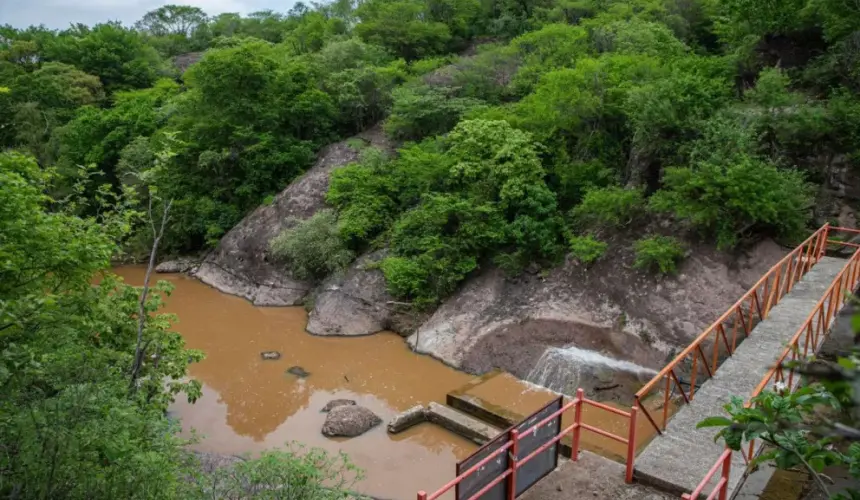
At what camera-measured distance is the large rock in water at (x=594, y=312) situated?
14.5 m

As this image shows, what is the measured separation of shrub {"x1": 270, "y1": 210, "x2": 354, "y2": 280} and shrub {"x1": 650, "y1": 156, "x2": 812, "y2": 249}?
10300 mm

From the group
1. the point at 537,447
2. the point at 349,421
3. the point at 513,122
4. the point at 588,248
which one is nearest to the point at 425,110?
the point at 513,122

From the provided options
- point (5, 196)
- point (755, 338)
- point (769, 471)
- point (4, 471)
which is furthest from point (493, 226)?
point (4, 471)

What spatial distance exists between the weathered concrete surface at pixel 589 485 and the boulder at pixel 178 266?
822 inches

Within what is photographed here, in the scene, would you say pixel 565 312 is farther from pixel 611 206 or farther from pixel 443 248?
pixel 443 248

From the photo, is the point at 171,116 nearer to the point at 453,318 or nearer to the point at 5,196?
the point at 453,318

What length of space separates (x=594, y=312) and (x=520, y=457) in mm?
9177

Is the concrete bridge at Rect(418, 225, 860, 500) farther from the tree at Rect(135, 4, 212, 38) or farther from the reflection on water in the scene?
the tree at Rect(135, 4, 212, 38)

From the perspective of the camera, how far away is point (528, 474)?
7.32 m

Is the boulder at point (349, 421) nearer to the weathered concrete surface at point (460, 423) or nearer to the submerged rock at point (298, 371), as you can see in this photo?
the weathered concrete surface at point (460, 423)

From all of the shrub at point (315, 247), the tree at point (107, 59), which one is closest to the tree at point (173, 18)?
the tree at point (107, 59)

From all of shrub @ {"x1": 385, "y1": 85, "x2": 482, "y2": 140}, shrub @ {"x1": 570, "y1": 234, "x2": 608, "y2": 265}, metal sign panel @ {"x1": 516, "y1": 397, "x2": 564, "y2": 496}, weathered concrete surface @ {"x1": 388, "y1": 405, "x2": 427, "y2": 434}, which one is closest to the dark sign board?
metal sign panel @ {"x1": 516, "y1": 397, "x2": 564, "y2": 496}

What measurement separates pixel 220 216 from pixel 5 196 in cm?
1784

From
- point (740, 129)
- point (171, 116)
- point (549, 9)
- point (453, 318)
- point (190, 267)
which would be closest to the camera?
point (740, 129)
